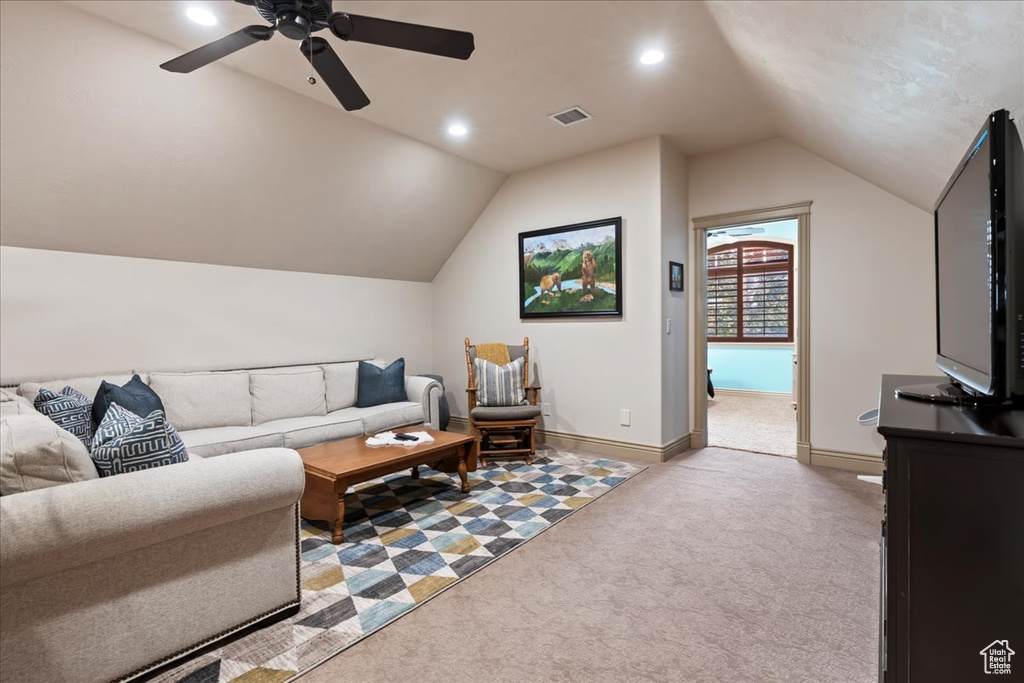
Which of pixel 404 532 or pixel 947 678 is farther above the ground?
pixel 947 678

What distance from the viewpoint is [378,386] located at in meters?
4.71

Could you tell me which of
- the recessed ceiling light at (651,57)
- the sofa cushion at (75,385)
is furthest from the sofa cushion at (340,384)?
the recessed ceiling light at (651,57)

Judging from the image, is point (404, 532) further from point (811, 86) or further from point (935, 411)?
point (811, 86)

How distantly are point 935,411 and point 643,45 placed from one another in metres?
2.46

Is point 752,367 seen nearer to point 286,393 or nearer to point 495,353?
point 495,353

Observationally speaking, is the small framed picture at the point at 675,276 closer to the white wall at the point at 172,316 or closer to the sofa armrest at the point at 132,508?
the white wall at the point at 172,316

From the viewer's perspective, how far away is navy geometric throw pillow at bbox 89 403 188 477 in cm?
172

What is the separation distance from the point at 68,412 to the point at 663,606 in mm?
3234

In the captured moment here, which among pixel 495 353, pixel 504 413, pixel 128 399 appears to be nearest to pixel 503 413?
pixel 504 413

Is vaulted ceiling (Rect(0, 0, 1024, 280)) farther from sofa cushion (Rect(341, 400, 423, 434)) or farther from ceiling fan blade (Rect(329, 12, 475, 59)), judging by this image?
sofa cushion (Rect(341, 400, 423, 434))

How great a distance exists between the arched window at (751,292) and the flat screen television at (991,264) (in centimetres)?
725

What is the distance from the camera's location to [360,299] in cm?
530

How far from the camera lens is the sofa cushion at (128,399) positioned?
2980mm

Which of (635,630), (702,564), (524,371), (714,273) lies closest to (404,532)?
(635,630)
